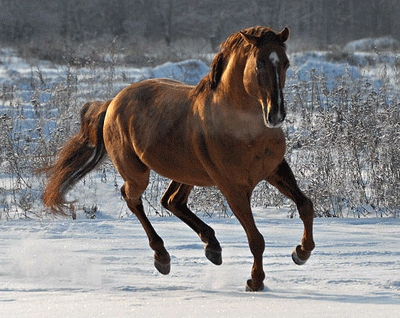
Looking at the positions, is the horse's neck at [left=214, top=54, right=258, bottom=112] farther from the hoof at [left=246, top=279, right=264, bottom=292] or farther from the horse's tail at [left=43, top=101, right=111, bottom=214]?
the horse's tail at [left=43, top=101, right=111, bottom=214]

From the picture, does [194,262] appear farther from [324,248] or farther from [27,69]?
[27,69]

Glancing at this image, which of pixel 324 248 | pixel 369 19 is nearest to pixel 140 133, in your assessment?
pixel 324 248

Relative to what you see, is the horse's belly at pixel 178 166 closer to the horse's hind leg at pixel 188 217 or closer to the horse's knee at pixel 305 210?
the horse's hind leg at pixel 188 217

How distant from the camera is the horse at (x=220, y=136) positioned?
3.76 metres

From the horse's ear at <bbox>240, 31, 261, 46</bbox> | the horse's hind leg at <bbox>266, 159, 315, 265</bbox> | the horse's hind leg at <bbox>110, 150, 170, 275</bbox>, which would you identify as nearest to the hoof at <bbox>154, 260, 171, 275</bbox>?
the horse's hind leg at <bbox>110, 150, 170, 275</bbox>

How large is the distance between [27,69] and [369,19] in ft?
64.8

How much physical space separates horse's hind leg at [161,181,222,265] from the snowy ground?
161 mm

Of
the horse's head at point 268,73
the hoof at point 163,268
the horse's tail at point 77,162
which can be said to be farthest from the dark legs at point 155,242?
the horse's head at point 268,73

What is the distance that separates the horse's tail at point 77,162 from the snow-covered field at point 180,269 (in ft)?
1.36

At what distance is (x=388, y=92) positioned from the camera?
38.5 feet

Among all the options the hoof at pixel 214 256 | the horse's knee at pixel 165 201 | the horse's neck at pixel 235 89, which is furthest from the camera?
the horse's knee at pixel 165 201

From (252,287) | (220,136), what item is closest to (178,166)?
(220,136)

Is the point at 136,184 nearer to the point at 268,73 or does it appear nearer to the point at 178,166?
the point at 178,166

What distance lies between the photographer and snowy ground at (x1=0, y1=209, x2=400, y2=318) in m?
3.59
